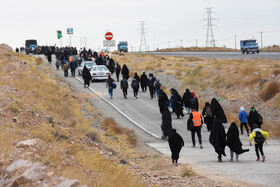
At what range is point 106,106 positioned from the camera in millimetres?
29188

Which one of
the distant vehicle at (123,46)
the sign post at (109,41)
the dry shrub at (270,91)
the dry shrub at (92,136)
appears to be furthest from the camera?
the distant vehicle at (123,46)

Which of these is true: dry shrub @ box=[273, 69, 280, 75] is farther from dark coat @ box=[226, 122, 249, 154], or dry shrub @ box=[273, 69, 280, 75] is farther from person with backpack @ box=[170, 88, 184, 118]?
dark coat @ box=[226, 122, 249, 154]

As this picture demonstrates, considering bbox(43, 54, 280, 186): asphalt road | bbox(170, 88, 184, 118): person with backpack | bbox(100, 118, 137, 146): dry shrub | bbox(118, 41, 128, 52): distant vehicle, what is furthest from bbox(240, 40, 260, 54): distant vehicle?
bbox(100, 118, 137, 146): dry shrub

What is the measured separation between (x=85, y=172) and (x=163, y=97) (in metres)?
12.3

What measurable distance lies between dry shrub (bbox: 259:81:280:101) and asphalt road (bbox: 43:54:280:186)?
289 inches

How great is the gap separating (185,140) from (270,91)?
489 inches

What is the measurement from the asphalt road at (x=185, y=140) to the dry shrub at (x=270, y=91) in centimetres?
733

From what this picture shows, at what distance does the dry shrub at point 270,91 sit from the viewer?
30317 mm

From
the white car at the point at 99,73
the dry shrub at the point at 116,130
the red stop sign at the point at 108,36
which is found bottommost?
the dry shrub at the point at 116,130

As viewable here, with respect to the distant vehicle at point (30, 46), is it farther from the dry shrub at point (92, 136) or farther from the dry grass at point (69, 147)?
the dry shrub at point (92, 136)

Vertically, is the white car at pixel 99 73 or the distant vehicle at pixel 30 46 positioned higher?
the distant vehicle at pixel 30 46

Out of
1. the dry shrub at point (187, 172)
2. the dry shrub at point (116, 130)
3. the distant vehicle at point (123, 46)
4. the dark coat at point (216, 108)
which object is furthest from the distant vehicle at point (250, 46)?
the dry shrub at point (187, 172)

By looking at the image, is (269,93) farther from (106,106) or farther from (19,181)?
(19,181)

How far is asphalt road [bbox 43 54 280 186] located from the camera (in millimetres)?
13148
